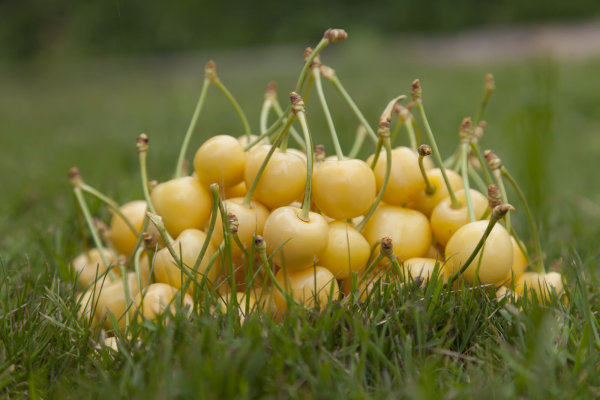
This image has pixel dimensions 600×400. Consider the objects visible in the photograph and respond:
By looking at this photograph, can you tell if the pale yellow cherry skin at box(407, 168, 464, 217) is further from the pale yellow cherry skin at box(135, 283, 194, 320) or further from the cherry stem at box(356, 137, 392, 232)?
the pale yellow cherry skin at box(135, 283, 194, 320)

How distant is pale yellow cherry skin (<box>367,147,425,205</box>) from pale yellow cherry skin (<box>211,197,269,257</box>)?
0.24m

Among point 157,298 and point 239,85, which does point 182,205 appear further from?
point 239,85

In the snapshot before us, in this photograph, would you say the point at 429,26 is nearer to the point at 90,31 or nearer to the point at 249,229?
the point at 90,31

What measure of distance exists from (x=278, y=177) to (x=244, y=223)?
0.34 feet

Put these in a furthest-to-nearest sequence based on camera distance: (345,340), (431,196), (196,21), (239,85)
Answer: (196,21) → (239,85) → (431,196) → (345,340)

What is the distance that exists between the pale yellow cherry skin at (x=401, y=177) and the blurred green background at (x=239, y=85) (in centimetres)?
21

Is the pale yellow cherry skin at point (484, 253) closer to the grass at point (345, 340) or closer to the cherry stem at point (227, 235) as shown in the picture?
the grass at point (345, 340)

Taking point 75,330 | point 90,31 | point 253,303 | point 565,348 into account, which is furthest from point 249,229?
point 90,31

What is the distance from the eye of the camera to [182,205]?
46.0 inches

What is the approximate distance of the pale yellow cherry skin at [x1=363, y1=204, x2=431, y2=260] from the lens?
1149 mm

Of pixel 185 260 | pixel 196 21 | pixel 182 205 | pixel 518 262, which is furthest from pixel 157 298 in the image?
pixel 196 21

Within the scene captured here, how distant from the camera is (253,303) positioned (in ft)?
3.56

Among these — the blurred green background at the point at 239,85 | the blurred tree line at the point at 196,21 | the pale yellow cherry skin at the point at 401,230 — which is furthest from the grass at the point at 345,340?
the blurred tree line at the point at 196,21

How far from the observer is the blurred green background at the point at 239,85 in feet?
5.65
